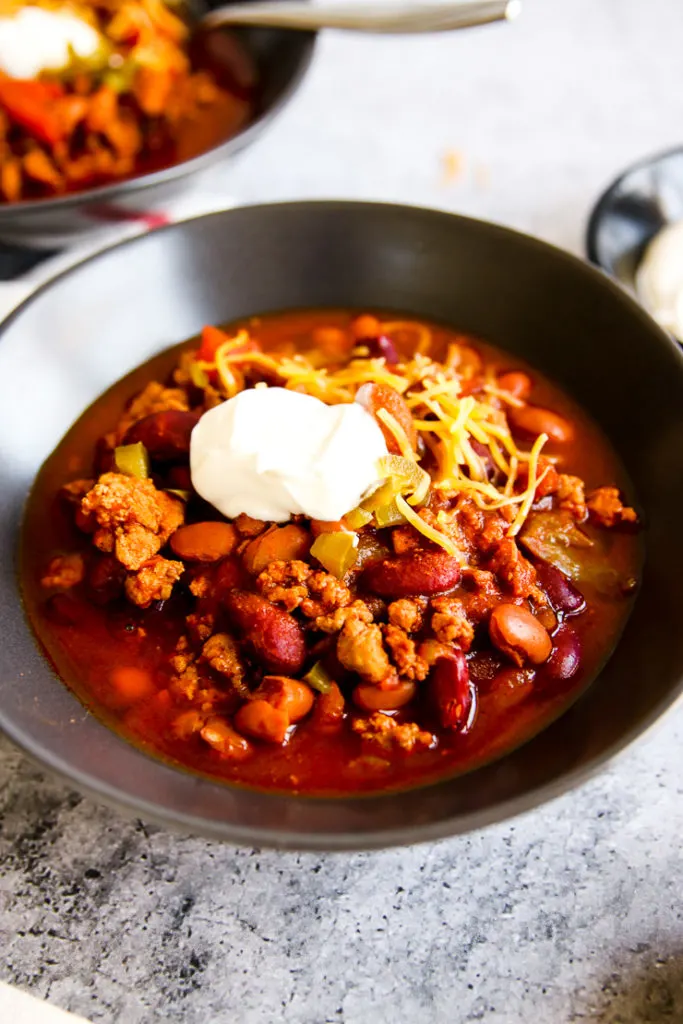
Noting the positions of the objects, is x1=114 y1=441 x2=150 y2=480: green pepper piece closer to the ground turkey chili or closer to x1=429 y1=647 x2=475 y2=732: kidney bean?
the ground turkey chili

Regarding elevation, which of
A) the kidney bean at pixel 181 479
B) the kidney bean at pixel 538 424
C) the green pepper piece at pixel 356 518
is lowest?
the kidney bean at pixel 181 479

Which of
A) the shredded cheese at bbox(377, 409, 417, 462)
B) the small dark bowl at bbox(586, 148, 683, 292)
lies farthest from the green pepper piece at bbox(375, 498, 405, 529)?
the small dark bowl at bbox(586, 148, 683, 292)

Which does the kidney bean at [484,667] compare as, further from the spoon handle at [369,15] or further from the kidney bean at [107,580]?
the spoon handle at [369,15]

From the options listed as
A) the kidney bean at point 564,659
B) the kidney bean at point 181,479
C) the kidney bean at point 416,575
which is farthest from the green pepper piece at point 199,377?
the kidney bean at point 564,659

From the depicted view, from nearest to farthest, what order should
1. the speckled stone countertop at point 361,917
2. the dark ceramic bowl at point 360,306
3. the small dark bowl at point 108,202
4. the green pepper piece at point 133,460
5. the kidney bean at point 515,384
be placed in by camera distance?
1. the dark ceramic bowl at point 360,306
2. the speckled stone countertop at point 361,917
3. the green pepper piece at point 133,460
4. the kidney bean at point 515,384
5. the small dark bowl at point 108,202

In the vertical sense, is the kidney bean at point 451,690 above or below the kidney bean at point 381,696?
above

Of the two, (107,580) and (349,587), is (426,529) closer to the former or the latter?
(349,587)

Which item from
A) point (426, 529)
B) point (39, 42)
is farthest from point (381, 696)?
point (39, 42)
